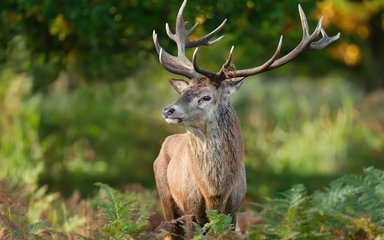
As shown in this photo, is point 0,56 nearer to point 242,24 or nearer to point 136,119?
point 242,24

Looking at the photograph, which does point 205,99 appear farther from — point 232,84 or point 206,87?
point 232,84

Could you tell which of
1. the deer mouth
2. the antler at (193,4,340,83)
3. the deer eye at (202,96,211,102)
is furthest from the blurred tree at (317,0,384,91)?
the deer mouth

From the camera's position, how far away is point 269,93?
2197 centimetres

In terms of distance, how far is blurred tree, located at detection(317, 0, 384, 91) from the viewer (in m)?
23.1

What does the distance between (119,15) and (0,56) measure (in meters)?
1.84

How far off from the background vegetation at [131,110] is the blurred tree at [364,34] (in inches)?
1.7

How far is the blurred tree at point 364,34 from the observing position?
2309 cm

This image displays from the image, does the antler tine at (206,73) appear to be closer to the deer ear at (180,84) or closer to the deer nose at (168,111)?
the deer ear at (180,84)

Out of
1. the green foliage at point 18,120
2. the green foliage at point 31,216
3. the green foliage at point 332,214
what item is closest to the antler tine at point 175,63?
the green foliage at point 332,214

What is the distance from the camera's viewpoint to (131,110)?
58.7 ft

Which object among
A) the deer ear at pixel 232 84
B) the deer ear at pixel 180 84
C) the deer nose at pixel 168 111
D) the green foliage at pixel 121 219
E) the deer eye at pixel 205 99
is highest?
the deer ear at pixel 180 84

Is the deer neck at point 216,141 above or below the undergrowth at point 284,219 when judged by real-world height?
above

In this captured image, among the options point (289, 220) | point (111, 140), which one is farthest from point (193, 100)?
point (111, 140)

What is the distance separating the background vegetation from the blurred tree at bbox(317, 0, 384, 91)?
0.14ft
